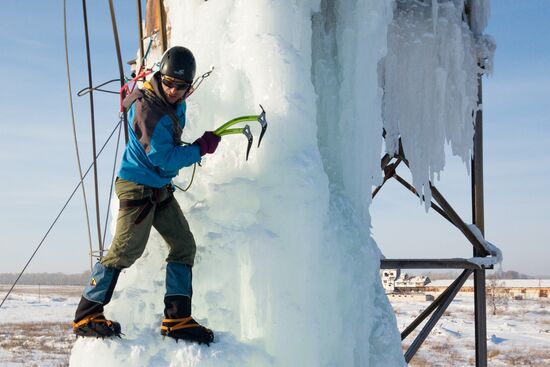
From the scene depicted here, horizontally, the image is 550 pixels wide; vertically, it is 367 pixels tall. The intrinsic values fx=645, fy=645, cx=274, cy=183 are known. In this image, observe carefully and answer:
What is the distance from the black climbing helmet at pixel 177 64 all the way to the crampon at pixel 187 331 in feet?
3.18

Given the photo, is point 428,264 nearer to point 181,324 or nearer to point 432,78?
point 432,78

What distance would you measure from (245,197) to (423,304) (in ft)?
90.5

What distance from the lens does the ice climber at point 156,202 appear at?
2.55m

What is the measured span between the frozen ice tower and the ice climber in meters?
0.10

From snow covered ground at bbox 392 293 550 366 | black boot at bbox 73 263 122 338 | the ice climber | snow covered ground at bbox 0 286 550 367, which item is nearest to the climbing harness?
the ice climber

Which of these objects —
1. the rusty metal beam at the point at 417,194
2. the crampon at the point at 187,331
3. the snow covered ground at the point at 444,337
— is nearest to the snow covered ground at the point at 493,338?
the snow covered ground at the point at 444,337

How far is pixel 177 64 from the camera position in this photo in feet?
8.47

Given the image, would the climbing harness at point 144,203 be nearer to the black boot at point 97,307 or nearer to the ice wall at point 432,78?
the black boot at point 97,307

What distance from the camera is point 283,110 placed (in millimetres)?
2836

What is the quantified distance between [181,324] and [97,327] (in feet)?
1.07

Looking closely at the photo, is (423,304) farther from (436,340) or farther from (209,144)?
(209,144)

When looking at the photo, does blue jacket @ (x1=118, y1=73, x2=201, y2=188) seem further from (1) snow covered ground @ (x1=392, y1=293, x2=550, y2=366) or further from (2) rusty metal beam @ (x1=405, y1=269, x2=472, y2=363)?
(1) snow covered ground @ (x1=392, y1=293, x2=550, y2=366)

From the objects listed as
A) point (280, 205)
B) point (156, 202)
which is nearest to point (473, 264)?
point (280, 205)

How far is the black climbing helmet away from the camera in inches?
102
